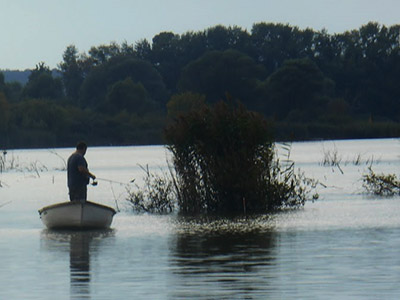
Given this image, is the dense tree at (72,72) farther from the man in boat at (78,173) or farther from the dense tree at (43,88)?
the man in boat at (78,173)

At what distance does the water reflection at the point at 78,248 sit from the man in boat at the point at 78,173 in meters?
0.86

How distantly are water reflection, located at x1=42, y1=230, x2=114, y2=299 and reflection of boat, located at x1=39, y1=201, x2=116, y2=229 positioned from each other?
20 cm

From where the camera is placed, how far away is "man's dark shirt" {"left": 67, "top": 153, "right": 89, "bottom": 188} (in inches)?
861

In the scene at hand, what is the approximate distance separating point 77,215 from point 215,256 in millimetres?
5856

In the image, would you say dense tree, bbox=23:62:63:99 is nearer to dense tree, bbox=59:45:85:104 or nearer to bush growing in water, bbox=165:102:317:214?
dense tree, bbox=59:45:85:104

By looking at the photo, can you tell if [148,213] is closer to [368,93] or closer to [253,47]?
[368,93]

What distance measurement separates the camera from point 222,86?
117500 mm

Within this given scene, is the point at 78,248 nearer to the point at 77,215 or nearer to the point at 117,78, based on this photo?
the point at 77,215

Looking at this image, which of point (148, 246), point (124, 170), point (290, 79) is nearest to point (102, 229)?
point (148, 246)

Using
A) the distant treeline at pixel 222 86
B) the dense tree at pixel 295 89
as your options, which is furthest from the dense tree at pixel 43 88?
the dense tree at pixel 295 89

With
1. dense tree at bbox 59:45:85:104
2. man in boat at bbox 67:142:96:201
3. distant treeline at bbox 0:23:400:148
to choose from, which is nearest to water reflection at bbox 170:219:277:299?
man in boat at bbox 67:142:96:201

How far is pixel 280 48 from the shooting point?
137m

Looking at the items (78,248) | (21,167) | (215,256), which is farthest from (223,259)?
(21,167)

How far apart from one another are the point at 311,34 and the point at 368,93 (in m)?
18.9
